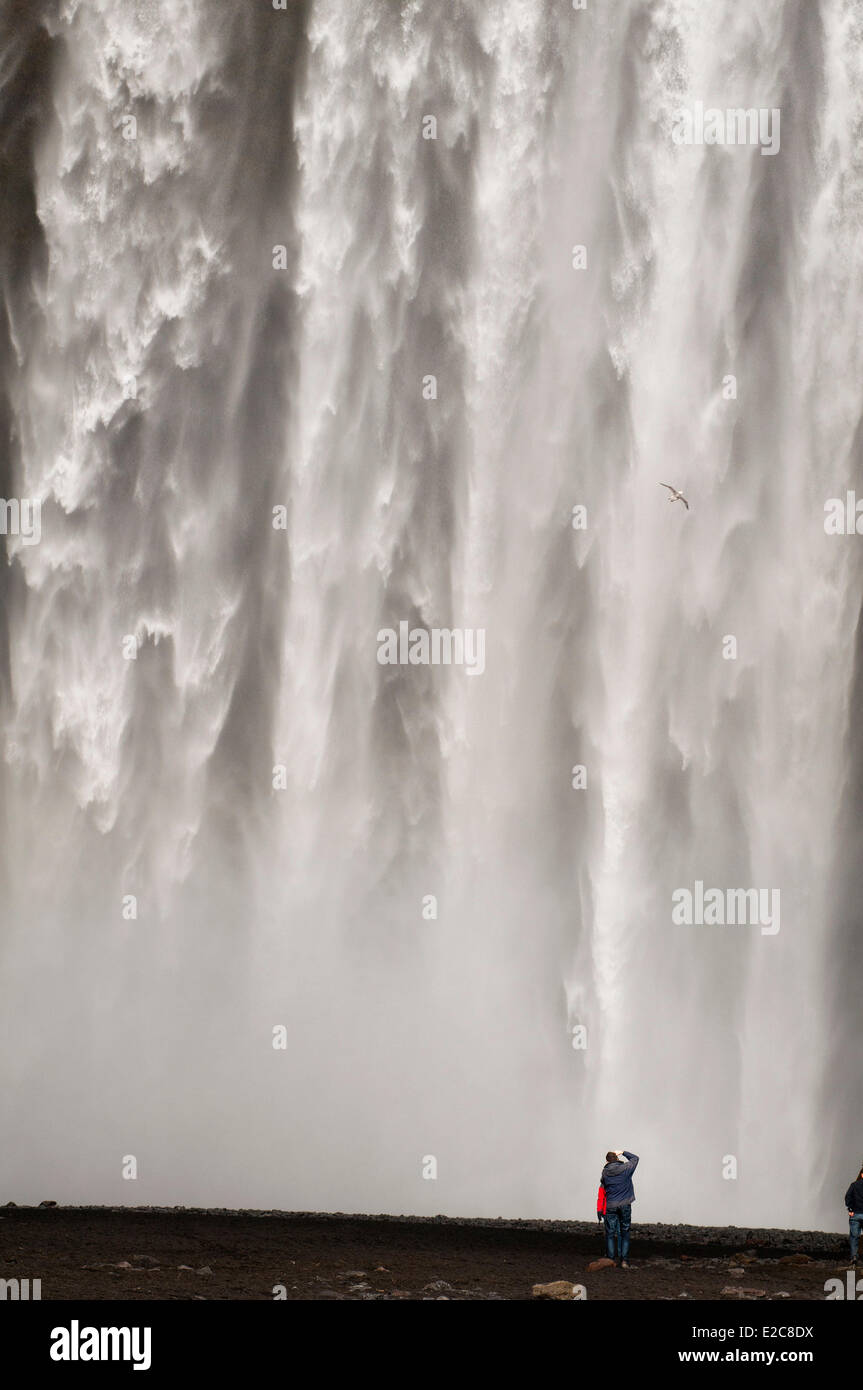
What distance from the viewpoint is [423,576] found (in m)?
33.1

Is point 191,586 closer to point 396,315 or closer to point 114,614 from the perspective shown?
point 114,614

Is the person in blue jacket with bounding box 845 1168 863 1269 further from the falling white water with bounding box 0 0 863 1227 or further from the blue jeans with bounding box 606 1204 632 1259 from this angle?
the falling white water with bounding box 0 0 863 1227

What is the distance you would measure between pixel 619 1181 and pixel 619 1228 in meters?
1.50

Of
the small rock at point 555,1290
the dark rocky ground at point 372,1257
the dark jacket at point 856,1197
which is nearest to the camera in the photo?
the small rock at point 555,1290

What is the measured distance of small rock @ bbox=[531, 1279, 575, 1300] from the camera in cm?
2019

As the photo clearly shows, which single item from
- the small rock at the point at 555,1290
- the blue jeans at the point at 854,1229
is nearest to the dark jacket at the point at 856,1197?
the blue jeans at the point at 854,1229

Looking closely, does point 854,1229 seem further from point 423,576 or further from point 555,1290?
point 423,576

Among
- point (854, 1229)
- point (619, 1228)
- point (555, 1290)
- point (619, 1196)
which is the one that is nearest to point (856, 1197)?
point (854, 1229)

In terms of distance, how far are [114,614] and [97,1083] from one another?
949 cm

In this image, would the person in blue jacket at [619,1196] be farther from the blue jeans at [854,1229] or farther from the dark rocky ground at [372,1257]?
the blue jeans at [854,1229]

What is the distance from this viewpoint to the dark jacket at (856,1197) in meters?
22.9

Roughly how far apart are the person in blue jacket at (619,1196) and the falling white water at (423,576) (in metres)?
8.05
